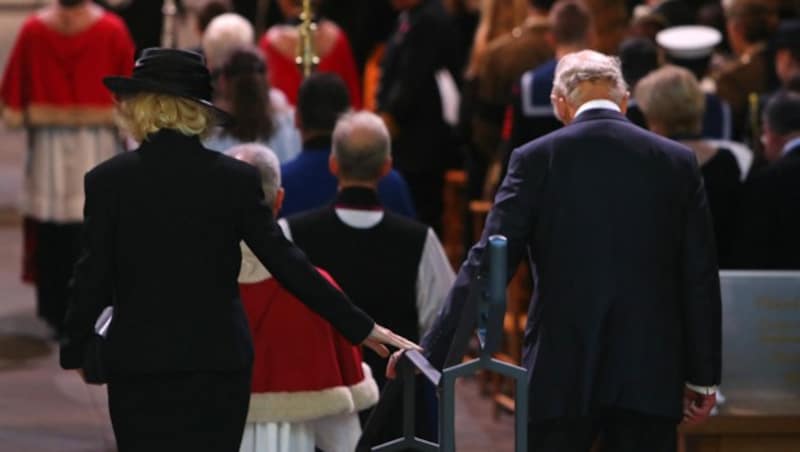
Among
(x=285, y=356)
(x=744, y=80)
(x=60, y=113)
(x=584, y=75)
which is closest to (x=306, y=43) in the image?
(x=60, y=113)

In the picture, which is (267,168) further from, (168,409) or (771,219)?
(771,219)

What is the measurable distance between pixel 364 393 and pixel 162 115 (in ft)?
3.85

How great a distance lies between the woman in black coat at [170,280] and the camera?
16.3ft

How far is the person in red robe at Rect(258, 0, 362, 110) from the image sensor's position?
9.68m

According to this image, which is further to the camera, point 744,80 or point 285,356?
point 744,80

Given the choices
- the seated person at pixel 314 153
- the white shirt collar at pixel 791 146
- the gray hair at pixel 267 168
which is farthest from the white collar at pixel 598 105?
the white shirt collar at pixel 791 146

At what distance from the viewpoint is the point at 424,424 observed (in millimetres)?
6352

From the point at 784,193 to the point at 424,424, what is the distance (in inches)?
67.8

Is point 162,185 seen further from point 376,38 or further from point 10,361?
point 376,38

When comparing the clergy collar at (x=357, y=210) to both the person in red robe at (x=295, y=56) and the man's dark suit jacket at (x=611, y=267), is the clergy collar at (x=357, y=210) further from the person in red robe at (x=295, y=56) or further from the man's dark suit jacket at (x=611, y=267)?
the person in red robe at (x=295, y=56)

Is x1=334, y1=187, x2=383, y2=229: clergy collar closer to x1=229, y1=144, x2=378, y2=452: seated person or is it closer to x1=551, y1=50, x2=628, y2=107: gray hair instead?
x1=229, y1=144, x2=378, y2=452: seated person

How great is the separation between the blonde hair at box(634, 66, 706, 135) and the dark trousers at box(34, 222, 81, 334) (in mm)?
3983

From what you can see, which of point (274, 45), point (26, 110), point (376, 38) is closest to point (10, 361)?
point (26, 110)

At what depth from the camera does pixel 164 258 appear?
16.4 feet
